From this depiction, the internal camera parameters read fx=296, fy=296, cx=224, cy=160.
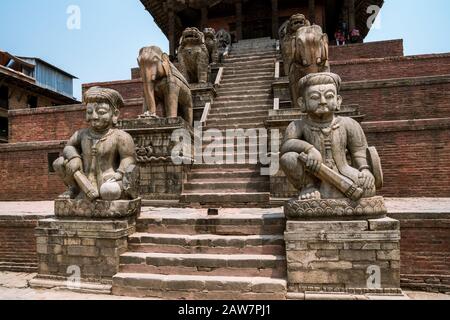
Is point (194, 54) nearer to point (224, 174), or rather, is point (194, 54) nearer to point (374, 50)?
point (224, 174)

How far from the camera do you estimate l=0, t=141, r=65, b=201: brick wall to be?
943cm

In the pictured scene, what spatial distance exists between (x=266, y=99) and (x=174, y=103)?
3188 millimetres

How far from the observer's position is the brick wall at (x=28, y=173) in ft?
30.9

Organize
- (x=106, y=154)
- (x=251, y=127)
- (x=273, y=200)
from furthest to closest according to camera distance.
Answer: (x=251, y=127)
(x=273, y=200)
(x=106, y=154)

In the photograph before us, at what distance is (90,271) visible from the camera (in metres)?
3.80

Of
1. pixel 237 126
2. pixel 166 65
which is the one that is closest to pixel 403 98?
pixel 237 126

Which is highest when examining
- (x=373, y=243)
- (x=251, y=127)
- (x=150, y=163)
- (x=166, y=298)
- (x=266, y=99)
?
(x=266, y=99)

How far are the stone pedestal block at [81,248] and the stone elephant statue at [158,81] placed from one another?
331cm

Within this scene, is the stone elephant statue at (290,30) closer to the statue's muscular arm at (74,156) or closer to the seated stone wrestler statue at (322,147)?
the seated stone wrestler statue at (322,147)

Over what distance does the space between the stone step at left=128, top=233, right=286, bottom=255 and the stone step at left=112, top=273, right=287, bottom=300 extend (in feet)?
1.31

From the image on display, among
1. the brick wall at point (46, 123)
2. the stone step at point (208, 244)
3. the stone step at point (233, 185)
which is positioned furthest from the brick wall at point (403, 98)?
the brick wall at point (46, 123)

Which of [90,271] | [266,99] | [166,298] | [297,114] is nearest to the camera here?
[166,298]
